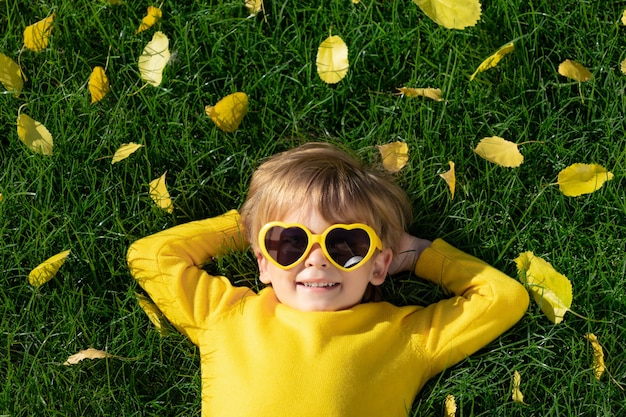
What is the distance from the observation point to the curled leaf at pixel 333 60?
10.3 feet

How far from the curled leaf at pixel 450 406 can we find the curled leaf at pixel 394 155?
739 mm

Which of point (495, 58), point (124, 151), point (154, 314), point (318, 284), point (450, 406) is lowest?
point (450, 406)

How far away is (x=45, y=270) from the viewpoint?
299 cm

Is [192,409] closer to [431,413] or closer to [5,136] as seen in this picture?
[431,413]

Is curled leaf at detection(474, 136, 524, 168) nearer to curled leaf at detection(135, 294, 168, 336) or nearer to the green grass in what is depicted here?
the green grass

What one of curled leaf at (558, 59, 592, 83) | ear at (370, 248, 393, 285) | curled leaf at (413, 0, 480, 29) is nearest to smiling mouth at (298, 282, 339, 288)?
ear at (370, 248, 393, 285)

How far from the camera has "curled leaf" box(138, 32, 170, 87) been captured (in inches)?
125

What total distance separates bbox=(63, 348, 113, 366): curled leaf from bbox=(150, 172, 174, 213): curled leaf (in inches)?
19.4

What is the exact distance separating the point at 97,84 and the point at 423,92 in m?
1.08

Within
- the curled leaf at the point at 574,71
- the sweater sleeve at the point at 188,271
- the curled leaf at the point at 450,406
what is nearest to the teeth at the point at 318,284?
the sweater sleeve at the point at 188,271

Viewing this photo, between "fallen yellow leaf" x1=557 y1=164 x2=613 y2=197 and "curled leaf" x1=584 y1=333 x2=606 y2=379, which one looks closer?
"curled leaf" x1=584 y1=333 x2=606 y2=379

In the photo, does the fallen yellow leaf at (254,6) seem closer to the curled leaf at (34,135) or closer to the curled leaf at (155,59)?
the curled leaf at (155,59)

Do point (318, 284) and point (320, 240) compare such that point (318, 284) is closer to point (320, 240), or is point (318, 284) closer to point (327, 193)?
point (320, 240)

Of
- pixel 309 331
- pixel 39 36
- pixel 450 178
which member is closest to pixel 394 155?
pixel 450 178
